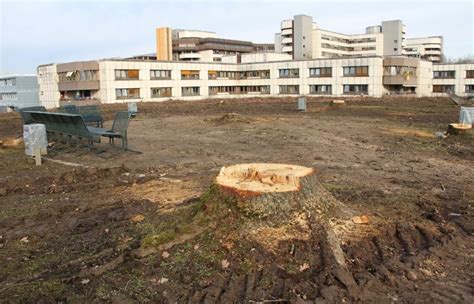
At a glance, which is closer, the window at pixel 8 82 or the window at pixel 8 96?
the window at pixel 8 96

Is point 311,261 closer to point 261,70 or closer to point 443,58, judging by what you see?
point 261,70

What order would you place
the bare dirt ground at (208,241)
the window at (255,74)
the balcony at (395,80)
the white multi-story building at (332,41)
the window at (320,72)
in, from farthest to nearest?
the white multi-story building at (332,41) < the window at (255,74) < the window at (320,72) < the balcony at (395,80) < the bare dirt ground at (208,241)

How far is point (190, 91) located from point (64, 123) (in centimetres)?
4964

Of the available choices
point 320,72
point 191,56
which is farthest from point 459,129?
point 191,56

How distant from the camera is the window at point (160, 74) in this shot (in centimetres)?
5788

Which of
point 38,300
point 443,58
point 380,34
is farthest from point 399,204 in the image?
point 443,58

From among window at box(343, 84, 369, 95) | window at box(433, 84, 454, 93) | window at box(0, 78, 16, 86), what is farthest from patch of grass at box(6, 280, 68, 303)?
window at box(0, 78, 16, 86)

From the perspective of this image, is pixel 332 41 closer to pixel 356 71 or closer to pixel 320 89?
pixel 320 89

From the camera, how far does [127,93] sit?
179 ft

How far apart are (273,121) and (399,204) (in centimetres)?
1698

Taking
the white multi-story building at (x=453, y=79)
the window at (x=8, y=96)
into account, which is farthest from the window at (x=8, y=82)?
the white multi-story building at (x=453, y=79)

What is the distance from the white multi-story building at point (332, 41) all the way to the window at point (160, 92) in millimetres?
46775

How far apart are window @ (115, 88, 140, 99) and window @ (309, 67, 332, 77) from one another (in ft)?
80.9

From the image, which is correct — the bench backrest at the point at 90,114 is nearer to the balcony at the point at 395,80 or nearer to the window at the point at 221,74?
the window at the point at 221,74
